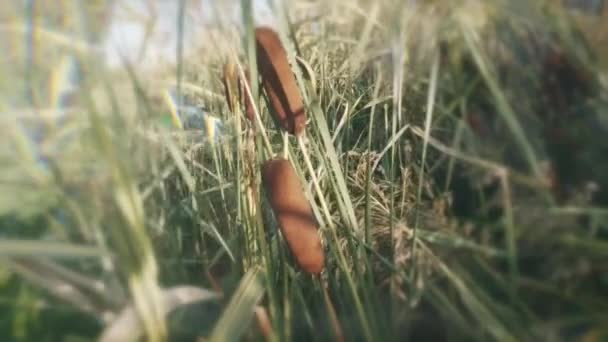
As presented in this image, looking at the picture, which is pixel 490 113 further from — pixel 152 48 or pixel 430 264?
pixel 152 48

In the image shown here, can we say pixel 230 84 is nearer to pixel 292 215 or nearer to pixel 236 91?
pixel 236 91

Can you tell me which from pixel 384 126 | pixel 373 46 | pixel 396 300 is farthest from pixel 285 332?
pixel 373 46

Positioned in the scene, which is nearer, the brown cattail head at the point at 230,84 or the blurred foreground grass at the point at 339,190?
the blurred foreground grass at the point at 339,190

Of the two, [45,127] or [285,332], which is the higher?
[45,127]

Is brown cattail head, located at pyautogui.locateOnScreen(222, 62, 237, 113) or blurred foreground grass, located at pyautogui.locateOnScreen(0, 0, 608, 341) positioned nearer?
blurred foreground grass, located at pyautogui.locateOnScreen(0, 0, 608, 341)

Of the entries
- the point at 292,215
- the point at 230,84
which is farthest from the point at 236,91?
the point at 292,215
